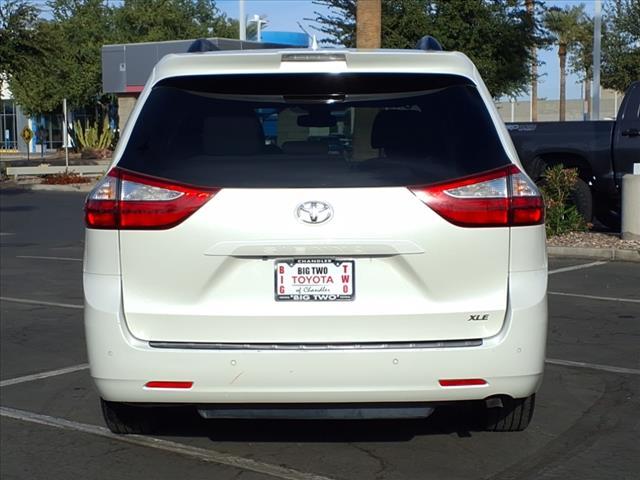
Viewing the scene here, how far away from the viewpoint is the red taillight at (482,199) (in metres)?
4.71

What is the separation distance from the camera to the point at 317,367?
15.3ft

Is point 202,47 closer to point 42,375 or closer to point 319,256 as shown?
point 319,256

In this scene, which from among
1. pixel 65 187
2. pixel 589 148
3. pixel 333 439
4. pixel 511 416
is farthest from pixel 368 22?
pixel 65 187

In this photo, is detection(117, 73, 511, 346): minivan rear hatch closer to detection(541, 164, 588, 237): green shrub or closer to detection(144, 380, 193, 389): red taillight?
detection(144, 380, 193, 389): red taillight

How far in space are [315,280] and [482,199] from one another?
82cm

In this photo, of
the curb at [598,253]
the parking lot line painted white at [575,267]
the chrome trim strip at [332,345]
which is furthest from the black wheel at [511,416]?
the curb at [598,253]

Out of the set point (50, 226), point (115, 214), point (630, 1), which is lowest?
point (50, 226)

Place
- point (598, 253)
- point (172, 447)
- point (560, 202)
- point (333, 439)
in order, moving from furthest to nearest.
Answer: point (560, 202) < point (598, 253) < point (333, 439) < point (172, 447)

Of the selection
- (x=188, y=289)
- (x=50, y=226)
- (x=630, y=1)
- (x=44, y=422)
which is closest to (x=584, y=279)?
(x=44, y=422)

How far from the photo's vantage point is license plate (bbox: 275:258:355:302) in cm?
468

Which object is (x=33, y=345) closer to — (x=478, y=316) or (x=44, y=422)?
(x=44, y=422)

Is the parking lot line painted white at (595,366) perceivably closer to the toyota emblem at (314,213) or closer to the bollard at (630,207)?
the toyota emblem at (314,213)

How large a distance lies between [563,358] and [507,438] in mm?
2275

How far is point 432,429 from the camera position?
610 cm
